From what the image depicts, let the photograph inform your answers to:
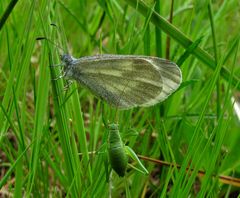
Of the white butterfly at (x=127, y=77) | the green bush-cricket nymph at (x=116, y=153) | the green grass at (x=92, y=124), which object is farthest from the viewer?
the white butterfly at (x=127, y=77)

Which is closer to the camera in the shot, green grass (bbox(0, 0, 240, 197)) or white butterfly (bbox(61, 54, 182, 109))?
green grass (bbox(0, 0, 240, 197))

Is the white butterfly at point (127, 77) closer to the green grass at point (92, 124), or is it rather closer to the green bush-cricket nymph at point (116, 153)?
the green grass at point (92, 124)

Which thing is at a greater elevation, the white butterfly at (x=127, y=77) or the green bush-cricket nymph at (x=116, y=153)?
the white butterfly at (x=127, y=77)

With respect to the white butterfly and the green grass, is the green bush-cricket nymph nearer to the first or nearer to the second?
the green grass

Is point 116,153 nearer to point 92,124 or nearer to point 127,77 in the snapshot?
point 127,77

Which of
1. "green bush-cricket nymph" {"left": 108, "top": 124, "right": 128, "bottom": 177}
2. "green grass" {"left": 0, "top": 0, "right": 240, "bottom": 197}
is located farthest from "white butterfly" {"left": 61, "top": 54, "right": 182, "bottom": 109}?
"green bush-cricket nymph" {"left": 108, "top": 124, "right": 128, "bottom": 177}

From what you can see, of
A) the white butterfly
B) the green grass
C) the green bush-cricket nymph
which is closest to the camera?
the green bush-cricket nymph

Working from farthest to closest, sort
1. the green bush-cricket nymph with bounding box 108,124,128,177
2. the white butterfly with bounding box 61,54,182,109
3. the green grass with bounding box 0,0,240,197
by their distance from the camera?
the white butterfly with bounding box 61,54,182,109 → the green grass with bounding box 0,0,240,197 → the green bush-cricket nymph with bounding box 108,124,128,177

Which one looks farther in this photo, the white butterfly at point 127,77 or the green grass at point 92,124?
the white butterfly at point 127,77

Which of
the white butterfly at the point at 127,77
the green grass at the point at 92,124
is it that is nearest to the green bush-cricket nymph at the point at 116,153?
the green grass at the point at 92,124

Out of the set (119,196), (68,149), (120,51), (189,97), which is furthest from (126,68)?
(189,97)
